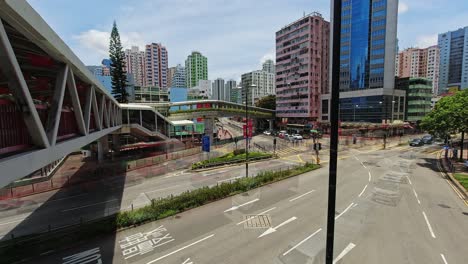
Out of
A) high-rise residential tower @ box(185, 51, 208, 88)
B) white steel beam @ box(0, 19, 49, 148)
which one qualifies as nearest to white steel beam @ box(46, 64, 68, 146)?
white steel beam @ box(0, 19, 49, 148)

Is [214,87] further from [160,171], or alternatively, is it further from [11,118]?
[11,118]

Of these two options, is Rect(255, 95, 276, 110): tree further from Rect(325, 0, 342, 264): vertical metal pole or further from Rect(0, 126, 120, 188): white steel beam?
Rect(325, 0, 342, 264): vertical metal pole

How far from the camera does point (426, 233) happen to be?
36.8 ft

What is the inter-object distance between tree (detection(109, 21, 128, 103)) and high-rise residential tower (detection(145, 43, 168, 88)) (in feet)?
313

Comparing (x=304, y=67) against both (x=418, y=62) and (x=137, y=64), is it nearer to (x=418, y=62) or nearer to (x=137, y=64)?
(x=418, y=62)

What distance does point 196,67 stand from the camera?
6585 inches

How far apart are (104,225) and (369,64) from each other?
3036 inches

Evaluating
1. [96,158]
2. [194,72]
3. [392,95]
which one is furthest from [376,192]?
[194,72]

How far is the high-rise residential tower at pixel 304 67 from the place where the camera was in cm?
7150

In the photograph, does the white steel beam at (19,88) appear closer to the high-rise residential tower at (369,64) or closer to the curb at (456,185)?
the curb at (456,185)

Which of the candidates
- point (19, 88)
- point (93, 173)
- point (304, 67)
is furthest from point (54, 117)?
point (304, 67)

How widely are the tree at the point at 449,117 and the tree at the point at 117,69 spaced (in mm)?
56515

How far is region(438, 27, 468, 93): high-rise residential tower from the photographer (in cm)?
12219

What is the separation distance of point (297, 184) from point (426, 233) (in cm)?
975
